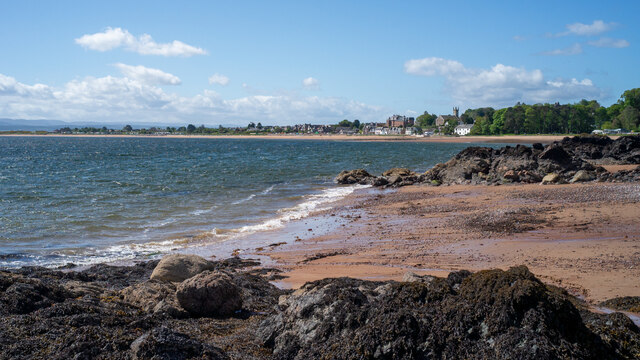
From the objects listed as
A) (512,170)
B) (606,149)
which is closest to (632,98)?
(606,149)

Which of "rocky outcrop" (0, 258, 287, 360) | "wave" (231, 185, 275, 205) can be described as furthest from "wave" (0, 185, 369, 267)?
"rocky outcrop" (0, 258, 287, 360)

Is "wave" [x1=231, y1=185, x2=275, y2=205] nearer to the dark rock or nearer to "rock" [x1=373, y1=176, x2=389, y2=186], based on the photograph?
"rock" [x1=373, y1=176, x2=389, y2=186]

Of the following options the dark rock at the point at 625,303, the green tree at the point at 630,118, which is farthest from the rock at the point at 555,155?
the green tree at the point at 630,118

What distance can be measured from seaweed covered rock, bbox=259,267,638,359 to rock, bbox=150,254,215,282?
434 centimetres

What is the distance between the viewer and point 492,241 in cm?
1287

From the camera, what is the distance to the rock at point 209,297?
24.1 feet

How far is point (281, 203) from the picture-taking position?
2402cm

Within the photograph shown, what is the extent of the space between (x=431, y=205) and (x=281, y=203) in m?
7.83

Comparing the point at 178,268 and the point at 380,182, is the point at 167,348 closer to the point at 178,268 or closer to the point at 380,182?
the point at 178,268

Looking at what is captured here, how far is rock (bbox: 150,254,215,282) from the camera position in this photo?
9359 mm

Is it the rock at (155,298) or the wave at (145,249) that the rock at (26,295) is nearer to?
the rock at (155,298)

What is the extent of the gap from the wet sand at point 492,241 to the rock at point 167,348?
186 inches

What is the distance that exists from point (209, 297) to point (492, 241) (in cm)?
854

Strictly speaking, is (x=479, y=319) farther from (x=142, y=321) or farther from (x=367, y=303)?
(x=142, y=321)
